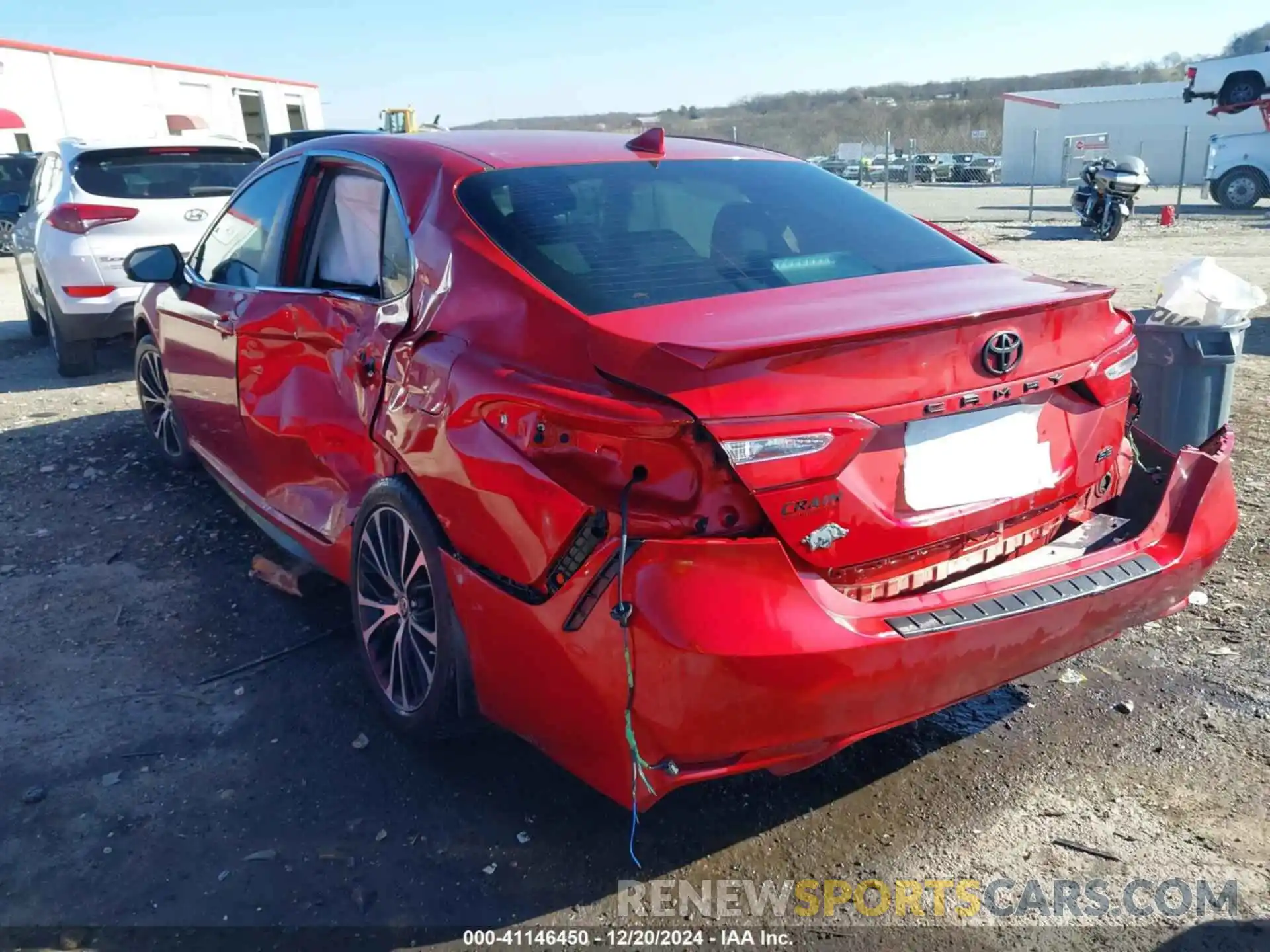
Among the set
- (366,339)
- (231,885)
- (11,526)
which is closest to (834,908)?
(231,885)

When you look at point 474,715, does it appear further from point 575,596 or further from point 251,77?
point 251,77

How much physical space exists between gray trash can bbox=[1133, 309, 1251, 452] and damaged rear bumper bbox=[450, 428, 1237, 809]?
2472 mm

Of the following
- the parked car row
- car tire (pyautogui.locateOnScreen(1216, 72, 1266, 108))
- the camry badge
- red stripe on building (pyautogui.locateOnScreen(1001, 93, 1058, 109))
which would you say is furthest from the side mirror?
red stripe on building (pyautogui.locateOnScreen(1001, 93, 1058, 109))

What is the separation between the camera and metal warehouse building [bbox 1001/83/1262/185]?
3784 cm

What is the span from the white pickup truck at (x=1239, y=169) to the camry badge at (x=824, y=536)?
81.4 ft

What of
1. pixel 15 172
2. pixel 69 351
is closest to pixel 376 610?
pixel 69 351

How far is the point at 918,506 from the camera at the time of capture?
238 centimetres

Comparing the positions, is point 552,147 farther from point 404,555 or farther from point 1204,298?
point 1204,298

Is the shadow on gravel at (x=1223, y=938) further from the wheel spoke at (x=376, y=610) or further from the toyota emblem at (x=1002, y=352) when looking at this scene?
the wheel spoke at (x=376, y=610)

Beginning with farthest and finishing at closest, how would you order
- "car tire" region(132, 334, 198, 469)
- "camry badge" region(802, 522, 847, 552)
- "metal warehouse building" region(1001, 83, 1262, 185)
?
"metal warehouse building" region(1001, 83, 1262, 185) < "car tire" region(132, 334, 198, 469) < "camry badge" region(802, 522, 847, 552)

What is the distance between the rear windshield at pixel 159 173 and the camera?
7926 millimetres

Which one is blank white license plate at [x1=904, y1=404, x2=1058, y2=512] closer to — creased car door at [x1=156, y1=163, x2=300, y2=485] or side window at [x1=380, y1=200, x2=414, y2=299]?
side window at [x1=380, y1=200, x2=414, y2=299]

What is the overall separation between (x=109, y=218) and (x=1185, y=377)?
721 cm

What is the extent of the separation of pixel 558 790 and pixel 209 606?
196 centimetres
